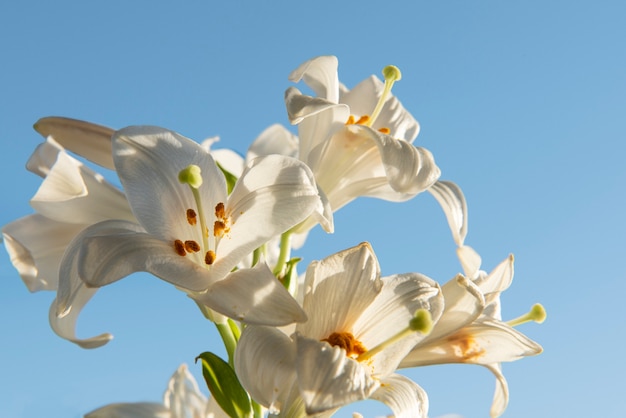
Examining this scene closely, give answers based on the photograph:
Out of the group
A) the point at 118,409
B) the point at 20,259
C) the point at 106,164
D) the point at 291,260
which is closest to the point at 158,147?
the point at 106,164

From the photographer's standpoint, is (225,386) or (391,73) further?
(391,73)

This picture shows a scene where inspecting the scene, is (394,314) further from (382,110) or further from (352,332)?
(382,110)

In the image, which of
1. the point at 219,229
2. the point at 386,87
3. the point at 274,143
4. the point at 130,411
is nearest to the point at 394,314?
the point at 219,229

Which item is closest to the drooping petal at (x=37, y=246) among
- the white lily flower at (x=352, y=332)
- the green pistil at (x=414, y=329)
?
the white lily flower at (x=352, y=332)

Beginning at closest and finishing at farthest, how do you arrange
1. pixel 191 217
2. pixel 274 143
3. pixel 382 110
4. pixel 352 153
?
1. pixel 191 217
2. pixel 352 153
3. pixel 382 110
4. pixel 274 143

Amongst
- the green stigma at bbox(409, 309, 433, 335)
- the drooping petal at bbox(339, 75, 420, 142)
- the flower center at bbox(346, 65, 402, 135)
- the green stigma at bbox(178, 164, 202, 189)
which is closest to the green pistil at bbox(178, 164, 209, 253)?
the green stigma at bbox(178, 164, 202, 189)

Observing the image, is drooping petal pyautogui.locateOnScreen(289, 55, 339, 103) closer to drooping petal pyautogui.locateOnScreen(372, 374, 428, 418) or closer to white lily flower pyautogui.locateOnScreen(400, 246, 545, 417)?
white lily flower pyautogui.locateOnScreen(400, 246, 545, 417)

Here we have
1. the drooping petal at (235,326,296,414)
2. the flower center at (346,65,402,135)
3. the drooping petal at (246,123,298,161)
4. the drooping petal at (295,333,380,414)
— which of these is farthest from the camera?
the drooping petal at (246,123,298,161)

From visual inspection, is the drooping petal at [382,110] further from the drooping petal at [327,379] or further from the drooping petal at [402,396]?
the drooping petal at [327,379]
